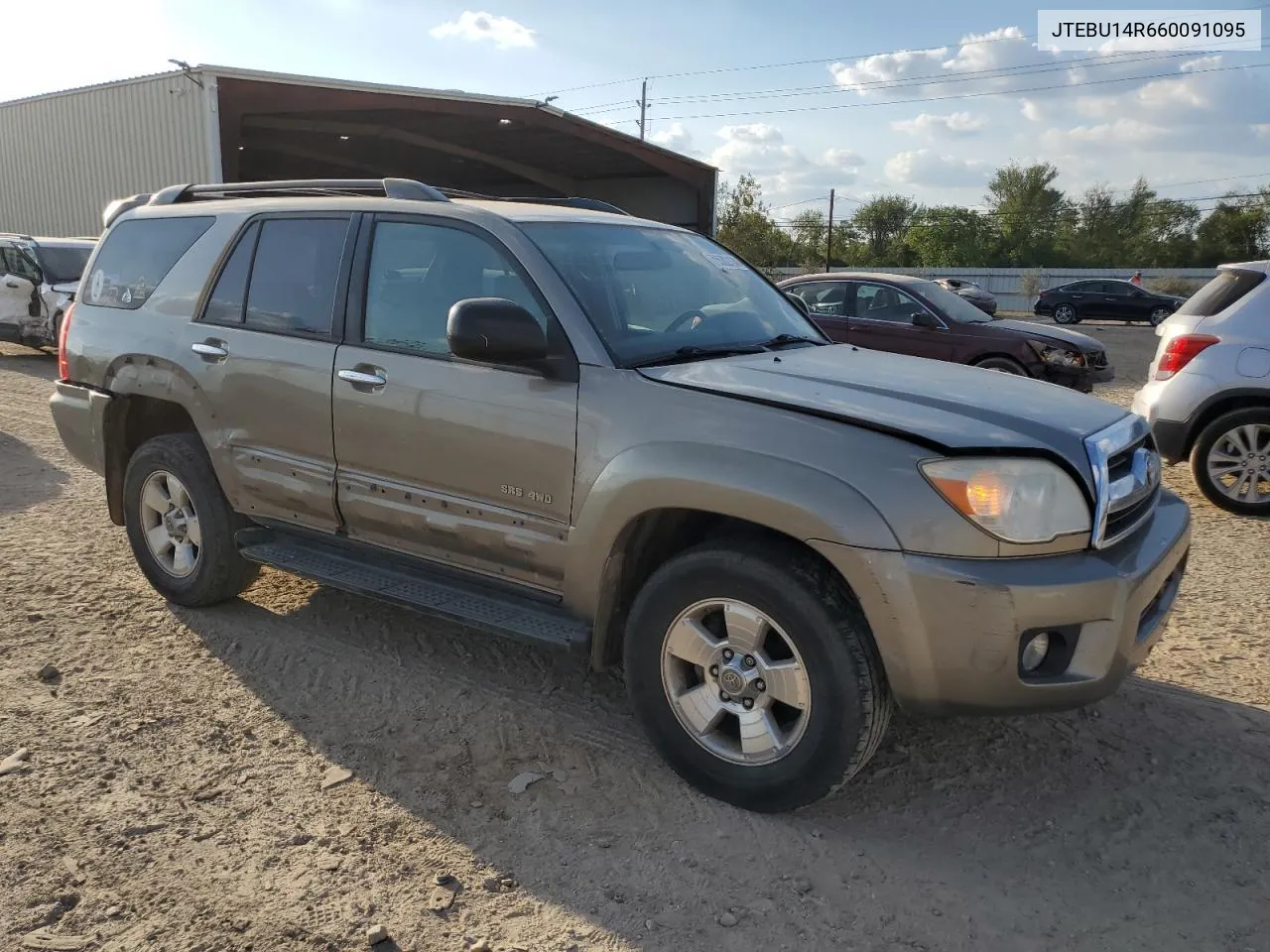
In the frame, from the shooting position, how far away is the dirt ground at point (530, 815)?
2.67 metres

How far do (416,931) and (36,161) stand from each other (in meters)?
26.8

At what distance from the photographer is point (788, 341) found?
159 inches

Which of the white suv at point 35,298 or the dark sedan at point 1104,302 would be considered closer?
the white suv at point 35,298

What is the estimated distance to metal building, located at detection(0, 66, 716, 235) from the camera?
63.2 feet

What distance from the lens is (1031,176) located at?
8594 cm

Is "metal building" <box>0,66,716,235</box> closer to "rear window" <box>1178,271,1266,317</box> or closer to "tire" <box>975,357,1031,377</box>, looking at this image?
"tire" <box>975,357,1031,377</box>

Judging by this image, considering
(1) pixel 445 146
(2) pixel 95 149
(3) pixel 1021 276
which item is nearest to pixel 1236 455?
(2) pixel 95 149

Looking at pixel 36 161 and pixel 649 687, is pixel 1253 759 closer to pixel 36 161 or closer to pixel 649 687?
pixel 649 687

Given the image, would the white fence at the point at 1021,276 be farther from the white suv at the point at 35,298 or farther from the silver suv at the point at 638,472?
the silver suv at the point at 638,472

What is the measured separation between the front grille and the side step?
5.42ft

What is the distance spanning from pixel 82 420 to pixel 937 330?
847 centimetres

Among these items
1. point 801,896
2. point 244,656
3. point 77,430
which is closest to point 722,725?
point 801,896

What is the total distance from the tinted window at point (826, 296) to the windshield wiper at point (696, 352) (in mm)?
7828

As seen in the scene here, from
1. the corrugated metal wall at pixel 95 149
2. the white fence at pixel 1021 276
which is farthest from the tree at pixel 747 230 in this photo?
the corrugated metal wall at pixel 95 149
